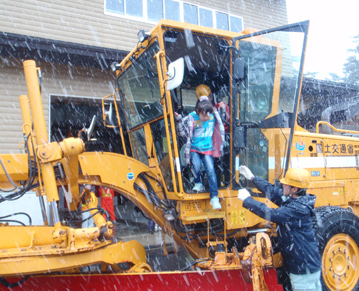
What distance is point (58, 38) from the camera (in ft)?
30.2

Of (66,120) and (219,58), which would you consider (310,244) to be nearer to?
(219,58)

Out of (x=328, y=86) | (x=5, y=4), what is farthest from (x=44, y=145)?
(x=328, y=86)

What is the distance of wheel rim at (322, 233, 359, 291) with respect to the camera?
4.23m

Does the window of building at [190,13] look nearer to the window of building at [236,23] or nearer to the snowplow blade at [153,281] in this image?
the window of building at [236,23]

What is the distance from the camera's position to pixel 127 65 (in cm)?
483

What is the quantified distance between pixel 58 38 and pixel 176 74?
7007mm

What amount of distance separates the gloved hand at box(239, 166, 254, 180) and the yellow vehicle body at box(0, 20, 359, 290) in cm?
10

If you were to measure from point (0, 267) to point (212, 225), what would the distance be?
2.55 metres

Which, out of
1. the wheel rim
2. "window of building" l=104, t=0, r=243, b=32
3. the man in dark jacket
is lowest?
the wheel rim

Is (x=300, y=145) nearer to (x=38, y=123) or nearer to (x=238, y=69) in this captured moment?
(x=238, y=69)

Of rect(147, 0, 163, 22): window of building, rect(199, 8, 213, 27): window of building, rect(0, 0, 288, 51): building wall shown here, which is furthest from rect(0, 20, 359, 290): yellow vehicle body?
rect(199, 8, 213, 27): window of building

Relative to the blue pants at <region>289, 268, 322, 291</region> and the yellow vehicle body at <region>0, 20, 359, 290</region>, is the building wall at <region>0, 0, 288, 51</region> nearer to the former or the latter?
the yellow vehicle body at <region>0, 20, 359, 290</region>

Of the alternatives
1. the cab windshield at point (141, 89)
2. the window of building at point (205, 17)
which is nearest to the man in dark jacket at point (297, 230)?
the cab windshield at point (141, 89)

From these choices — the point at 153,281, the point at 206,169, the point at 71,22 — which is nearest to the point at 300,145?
the point at 206,169
